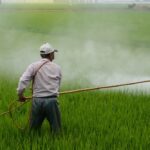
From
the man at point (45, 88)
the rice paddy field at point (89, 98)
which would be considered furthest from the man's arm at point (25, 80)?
the rice paddy field at point (89, 98)

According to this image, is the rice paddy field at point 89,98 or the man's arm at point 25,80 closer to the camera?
the rice paddy field at point 89,98

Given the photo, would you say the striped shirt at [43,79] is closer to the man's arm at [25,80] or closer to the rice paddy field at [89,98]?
the man's arm at [25,80]

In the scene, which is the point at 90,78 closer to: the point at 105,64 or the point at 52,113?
the point at 105,64

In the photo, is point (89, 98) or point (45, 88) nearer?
point (45, 88)

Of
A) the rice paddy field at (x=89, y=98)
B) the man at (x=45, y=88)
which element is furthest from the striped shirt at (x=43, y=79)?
the rice paddy field at (x=89, y=98)

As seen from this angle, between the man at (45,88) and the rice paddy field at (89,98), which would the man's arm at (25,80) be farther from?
the rice paddy field at (89,98)

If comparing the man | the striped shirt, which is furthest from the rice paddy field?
the striped shirt

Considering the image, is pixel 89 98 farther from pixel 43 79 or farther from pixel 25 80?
pixel 25 80

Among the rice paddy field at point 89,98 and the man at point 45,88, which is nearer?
the rice paddy field at point 89,98

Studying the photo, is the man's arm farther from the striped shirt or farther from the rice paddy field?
the rice paddy field

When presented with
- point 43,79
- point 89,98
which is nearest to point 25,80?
point 43,79

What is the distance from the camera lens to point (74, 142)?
518cm

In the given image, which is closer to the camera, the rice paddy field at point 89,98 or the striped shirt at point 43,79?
the rice paddy field at point 89,98

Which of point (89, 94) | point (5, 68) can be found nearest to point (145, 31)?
point (5, 68)
